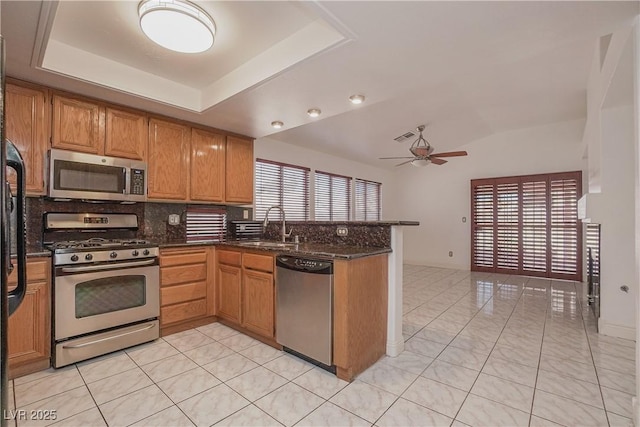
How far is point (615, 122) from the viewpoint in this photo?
2914mm

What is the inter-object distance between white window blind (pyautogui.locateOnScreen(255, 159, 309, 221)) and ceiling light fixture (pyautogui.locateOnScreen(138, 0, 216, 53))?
109 inches

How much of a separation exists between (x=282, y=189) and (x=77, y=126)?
2.93 m

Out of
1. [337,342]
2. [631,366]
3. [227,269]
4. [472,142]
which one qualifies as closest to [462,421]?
[337,342]

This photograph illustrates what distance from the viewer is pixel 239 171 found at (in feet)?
12.9

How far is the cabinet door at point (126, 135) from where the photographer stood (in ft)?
9.37

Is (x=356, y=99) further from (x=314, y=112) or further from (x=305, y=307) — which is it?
(x=305, y=307)

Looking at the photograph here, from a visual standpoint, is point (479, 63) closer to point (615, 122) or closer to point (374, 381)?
point (615, 122)

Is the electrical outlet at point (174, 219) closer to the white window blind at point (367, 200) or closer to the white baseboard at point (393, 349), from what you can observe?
the white baseboard at point (393, 349)

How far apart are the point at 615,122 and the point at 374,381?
11.0 feet

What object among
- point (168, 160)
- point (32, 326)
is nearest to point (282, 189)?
point (168, 160)

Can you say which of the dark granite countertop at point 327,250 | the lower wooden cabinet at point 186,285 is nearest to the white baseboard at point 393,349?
the dark granite countertop at point 327,250

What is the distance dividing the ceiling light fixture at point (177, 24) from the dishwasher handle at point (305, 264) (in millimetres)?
1664

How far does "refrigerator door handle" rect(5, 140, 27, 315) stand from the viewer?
107 centimetres

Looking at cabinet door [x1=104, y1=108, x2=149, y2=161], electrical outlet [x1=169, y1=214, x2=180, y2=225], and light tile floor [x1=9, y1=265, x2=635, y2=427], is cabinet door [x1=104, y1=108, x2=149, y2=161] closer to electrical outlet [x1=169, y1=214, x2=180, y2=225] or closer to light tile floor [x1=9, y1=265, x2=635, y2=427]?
electrical outlet [x1=169, y1=214, x2=180, y2=225]
